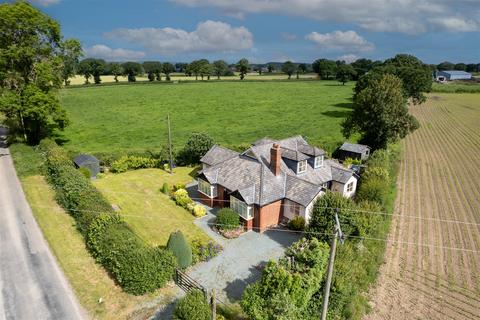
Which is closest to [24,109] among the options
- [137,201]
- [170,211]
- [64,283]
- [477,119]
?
[137,201]

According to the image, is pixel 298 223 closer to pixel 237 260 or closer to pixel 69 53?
pixel 237 260

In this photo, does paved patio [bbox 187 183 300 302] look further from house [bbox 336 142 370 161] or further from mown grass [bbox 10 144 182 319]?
house [bbox 336 142 370 161]

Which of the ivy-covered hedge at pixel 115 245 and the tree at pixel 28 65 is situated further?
Result: the tree at pixel 28 65

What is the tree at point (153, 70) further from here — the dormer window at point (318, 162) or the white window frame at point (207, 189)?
the dormer window at point (318, 162)

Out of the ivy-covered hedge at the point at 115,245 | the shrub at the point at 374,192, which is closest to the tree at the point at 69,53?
the ivy-covered hedge at the point at 115,245

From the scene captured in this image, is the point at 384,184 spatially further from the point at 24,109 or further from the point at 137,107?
the point at 137,107
